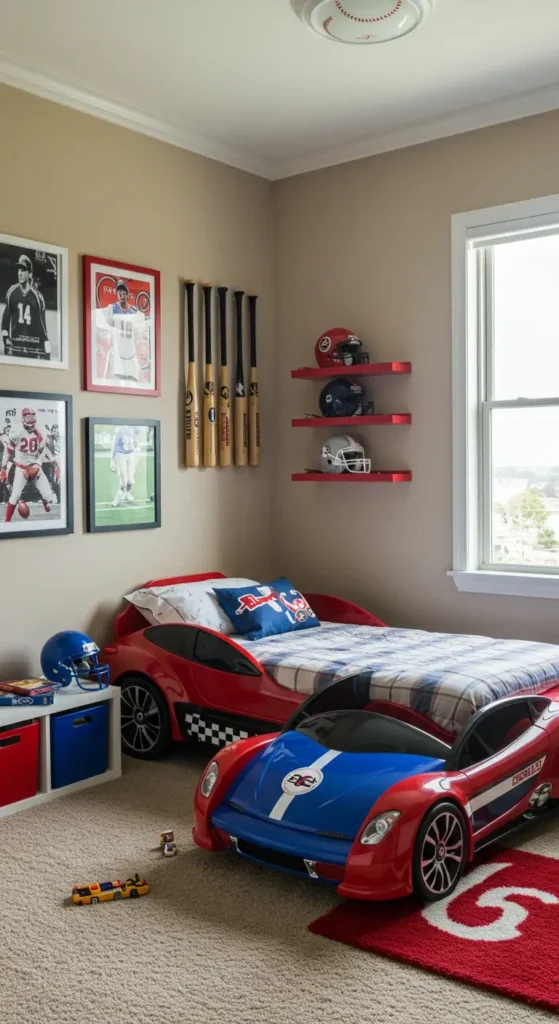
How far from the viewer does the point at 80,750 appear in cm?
367

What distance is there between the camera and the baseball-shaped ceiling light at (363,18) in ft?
10.7

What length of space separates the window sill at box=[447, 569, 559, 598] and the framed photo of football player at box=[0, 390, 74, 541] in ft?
6.18

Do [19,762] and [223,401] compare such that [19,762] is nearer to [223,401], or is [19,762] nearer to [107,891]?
[107,891]

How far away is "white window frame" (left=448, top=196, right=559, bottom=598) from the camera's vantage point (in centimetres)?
441

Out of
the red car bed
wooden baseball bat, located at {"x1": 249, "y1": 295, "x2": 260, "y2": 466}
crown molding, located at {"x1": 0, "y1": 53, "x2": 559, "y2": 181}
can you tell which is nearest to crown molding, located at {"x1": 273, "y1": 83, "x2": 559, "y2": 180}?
crown molding, located at {"x1": 0, "y1": 53, "x2": 559, "y2": 181}

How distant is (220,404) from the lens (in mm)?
4883

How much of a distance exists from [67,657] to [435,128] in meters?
3.02

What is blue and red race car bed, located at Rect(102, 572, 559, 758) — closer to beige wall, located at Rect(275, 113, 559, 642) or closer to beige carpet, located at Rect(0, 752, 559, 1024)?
beige wall, located at Rect(275, 113, 559, 642)

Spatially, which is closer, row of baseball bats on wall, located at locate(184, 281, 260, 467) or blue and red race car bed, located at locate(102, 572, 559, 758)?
blue and red race car bed, located at locate(102, 572, 559, 758)

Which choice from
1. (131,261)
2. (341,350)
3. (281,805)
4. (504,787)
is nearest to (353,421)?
(341,350)

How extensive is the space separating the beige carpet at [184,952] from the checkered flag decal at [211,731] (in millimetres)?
563

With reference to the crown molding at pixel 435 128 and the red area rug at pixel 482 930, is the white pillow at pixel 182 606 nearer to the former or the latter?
the red area rug at pixel 482 930

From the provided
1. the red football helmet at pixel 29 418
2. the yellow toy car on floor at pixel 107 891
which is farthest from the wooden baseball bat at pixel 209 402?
the yellow toy car on floor at pixel 107 891

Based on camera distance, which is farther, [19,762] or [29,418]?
[29,418]
